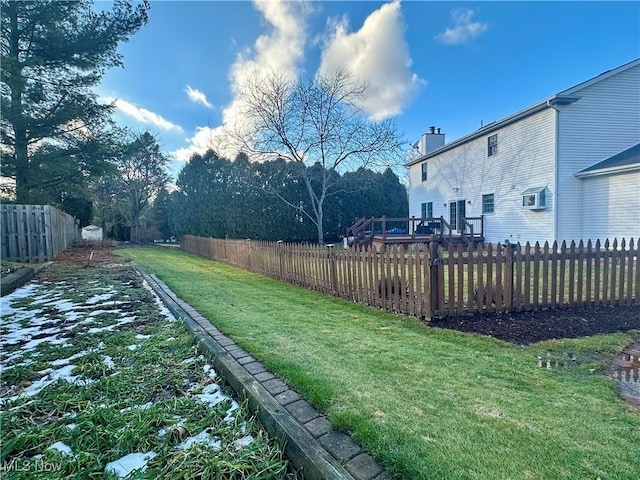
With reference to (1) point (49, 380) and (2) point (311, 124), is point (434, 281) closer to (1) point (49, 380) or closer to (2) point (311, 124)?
(1) point (49, 380)

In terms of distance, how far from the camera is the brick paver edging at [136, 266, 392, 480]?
5.58ft

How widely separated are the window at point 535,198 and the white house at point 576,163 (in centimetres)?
3

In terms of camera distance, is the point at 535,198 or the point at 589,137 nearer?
the point at 589,137

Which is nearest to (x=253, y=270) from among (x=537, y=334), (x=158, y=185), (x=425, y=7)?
(x=537, y=334)

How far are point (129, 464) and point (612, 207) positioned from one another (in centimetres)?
1511

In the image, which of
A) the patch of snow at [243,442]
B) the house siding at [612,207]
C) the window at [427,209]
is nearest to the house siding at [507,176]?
the window at [427,209]

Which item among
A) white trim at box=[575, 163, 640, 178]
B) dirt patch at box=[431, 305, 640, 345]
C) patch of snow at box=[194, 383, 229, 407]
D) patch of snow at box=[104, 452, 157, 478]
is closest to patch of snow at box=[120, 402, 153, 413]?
patch of snow at box=[194, 383, 229, 407]

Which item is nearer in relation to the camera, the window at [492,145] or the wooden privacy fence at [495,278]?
the wooden privacy fence at [495,278]

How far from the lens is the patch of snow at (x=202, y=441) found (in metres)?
1.95

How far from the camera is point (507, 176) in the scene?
15125 mm

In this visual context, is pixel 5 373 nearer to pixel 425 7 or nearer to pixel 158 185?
pixel 425 7

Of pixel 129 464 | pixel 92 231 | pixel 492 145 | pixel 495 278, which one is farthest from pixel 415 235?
pixel 92 231

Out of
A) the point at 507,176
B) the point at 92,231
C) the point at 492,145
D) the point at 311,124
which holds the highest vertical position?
the point at 311,124

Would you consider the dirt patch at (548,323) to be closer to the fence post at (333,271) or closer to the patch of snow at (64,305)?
the fence post at (333,271)
